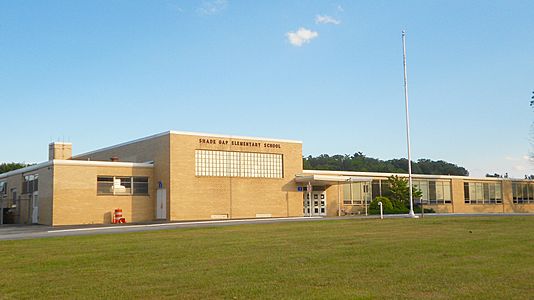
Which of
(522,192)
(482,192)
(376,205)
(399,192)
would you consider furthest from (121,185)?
(522,192)

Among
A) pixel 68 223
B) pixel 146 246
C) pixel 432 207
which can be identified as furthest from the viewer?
pixel 432 207

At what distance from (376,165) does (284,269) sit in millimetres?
101942

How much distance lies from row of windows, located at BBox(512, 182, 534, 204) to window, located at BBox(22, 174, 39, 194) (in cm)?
4913

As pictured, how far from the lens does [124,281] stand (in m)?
11.1

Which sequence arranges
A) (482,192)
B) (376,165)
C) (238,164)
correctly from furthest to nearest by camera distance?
(376,165)
(482,192)
(238,164)

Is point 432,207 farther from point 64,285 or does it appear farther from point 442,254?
point 64,285

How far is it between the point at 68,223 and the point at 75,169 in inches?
136

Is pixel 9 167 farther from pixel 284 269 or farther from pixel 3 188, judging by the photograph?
pixel 284 269

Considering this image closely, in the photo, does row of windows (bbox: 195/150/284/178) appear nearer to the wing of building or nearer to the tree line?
the wing of building

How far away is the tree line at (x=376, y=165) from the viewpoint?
366 feet

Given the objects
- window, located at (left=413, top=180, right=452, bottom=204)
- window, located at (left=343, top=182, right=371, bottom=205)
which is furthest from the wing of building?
window, located at (left=413, top=180, right=452, bottom=204)

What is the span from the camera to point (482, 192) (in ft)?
204

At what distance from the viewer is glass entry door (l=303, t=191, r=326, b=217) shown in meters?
49.0

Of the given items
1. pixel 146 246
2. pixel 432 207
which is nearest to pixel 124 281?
pixel 146 246
